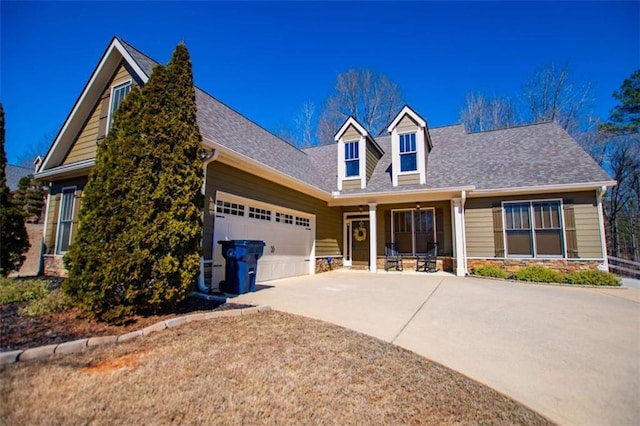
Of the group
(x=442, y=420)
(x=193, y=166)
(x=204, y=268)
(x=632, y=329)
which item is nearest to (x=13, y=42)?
(x=193, y=166)

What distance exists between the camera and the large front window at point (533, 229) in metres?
9.67

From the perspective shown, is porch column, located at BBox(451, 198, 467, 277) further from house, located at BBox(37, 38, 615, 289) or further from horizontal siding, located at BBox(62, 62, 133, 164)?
horizontal siding, located at BBox(62, 62, 133, 164)

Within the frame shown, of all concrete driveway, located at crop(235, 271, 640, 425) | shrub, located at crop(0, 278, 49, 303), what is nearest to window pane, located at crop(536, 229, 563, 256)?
concrete driveway, located at crop(235, 271, 640, 425)

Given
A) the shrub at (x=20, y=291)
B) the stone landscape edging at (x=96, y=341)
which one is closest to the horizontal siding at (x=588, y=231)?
the stone landscape edging at (x=96, y=341)

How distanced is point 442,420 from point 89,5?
32.7ft

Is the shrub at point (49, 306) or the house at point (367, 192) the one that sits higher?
the house at point (367, 192)

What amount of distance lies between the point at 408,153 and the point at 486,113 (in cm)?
1418

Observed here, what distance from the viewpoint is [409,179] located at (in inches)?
444

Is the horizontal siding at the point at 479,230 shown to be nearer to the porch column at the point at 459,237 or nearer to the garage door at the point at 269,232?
the porch column at the point at 459,237

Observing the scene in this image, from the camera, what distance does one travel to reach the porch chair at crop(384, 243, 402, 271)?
11.6m

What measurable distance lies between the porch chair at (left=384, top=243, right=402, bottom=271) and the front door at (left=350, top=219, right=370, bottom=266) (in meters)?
0.94

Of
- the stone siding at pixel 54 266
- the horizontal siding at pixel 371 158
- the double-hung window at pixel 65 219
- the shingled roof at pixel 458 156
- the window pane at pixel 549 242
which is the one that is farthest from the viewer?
the horizontal siding at pixel 371 158

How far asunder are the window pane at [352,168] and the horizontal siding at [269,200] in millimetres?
1635

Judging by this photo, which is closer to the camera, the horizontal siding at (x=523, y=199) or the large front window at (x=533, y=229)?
the horizontal siding at (x=523, y=199)
